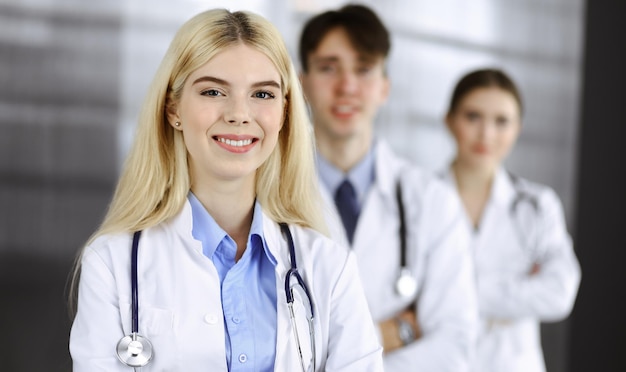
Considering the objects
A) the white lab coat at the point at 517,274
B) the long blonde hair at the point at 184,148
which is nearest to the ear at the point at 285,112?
the long blonde hair at the point at 184,148

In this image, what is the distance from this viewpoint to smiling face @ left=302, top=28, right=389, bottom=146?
7.11 ft

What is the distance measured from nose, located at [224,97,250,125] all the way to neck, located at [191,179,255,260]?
0.13 metres

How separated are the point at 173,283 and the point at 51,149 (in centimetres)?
155

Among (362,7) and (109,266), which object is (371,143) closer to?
(362,7)

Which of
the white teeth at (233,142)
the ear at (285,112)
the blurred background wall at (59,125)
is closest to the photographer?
the white teeth at (233,142)

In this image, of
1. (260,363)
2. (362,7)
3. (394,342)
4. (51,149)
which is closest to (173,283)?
(260,363)

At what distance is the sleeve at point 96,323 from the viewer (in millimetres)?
1385

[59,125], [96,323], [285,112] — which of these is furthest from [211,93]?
[59,125]

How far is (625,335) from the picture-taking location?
4113mm

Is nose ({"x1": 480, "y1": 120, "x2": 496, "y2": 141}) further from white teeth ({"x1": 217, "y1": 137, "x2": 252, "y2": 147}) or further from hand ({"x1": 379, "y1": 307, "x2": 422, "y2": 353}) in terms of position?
white teeth ({"x1": 217, "y1": 137, "x2": 252, "y2": 147})

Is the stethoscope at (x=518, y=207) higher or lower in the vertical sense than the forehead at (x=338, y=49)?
lower

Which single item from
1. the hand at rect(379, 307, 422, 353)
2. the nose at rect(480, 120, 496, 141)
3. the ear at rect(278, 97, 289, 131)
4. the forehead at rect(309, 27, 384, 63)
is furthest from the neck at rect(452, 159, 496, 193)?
the ear at rect(278, 97, 289, 131)

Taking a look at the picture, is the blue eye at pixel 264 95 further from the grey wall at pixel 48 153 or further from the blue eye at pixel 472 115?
the grey wall at pixel 48 153

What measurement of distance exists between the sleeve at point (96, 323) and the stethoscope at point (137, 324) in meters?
0.02
